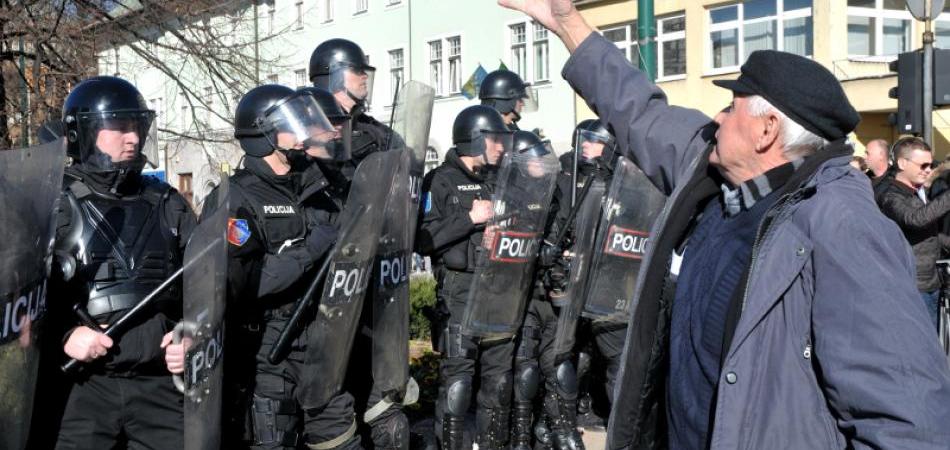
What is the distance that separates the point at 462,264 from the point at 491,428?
1010mm

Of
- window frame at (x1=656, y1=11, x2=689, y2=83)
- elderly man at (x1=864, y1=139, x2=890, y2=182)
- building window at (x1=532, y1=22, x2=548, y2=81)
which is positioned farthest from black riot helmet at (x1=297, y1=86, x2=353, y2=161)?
building window at (x1=532, y1=22, x2=548, y2=81)

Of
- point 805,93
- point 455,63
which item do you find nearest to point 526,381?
point 805,93

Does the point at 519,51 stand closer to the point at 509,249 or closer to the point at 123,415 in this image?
the point at 509,249

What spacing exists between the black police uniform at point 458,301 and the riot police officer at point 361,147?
0.51 meters

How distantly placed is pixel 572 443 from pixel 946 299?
3356 millimetres

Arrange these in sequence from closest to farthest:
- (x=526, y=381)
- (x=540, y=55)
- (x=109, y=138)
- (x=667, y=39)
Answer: (x=109, y=138), (x=526, y=381), (x=667, y=39), (x=540, y=55)

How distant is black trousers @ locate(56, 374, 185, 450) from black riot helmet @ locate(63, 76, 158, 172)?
840 millimetres

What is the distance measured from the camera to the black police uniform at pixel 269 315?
425 cm

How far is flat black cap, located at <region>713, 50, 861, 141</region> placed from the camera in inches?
88.9

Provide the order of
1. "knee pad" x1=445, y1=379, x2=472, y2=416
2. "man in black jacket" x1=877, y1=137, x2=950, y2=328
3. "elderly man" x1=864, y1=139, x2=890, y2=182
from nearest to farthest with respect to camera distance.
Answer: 1. "knee pad" x1=445, y1=379, x2=472, y2=416
2. "man in black jacket" x1=877, y1=137, x2=950, y2=328
3. "elderly man" x1=864, y1=139, x2=890, y2=182

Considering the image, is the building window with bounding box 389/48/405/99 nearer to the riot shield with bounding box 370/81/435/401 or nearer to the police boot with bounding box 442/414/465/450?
the police boot with bounding box 442/414/465/450

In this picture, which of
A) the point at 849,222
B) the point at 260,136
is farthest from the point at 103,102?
the point at 849,222

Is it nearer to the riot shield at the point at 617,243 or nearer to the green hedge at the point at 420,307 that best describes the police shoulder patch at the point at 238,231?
the riot shield at the point at 617,243

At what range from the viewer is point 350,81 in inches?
241
